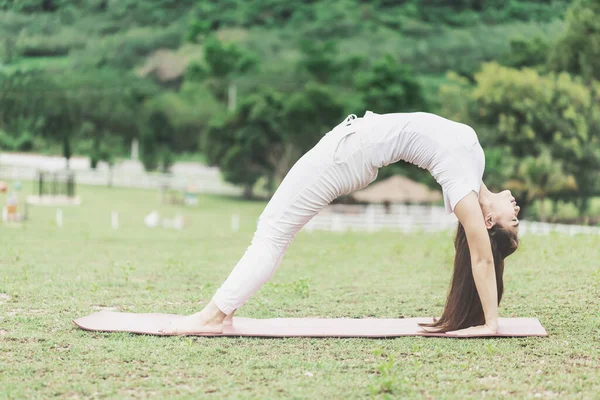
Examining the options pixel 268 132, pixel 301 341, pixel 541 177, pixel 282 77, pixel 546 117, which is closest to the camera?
pixel 301 341

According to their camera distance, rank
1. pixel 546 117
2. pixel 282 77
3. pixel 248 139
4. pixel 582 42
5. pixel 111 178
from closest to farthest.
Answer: pixel 546 117 < pixel 582 42 < pixel 248 139 < pixel 111 178 < pixel 282 77

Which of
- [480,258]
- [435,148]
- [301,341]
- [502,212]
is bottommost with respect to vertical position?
[301,341]

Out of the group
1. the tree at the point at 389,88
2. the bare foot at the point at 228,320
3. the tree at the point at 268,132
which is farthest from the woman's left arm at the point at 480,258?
the tree at the point at 268,132

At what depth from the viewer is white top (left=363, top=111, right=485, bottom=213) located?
15.8 feet

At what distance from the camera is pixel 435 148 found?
4.84 m

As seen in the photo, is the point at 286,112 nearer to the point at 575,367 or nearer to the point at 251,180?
the point at 251,180

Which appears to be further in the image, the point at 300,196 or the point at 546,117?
the point at 546,117

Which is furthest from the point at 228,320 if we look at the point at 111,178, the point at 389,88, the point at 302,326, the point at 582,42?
the point at 111,178

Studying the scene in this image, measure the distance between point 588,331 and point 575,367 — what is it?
86 cm

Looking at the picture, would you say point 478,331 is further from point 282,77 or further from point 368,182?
point 282,77

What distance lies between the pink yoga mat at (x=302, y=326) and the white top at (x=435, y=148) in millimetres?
834

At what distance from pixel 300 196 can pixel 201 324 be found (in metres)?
0.96

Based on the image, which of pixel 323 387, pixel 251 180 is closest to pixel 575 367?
pixel 323 387

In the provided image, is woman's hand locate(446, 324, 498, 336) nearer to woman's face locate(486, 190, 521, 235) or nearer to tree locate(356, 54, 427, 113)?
woman's face locate(486, 190, 521, 235)
